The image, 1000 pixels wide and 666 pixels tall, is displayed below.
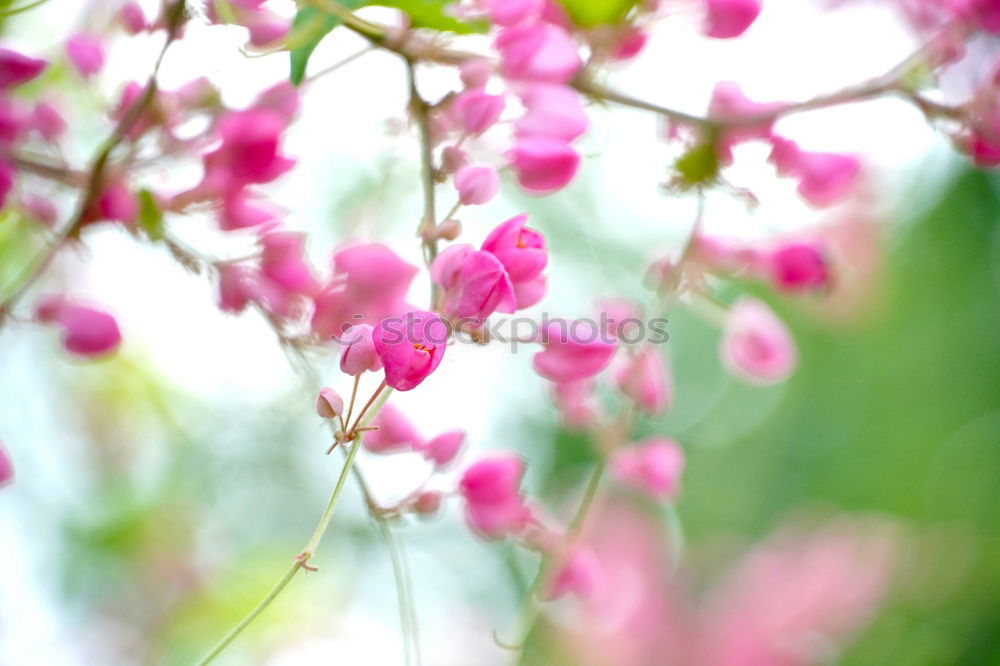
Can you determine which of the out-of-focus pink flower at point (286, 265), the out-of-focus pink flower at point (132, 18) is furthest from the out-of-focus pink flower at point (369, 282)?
the out-of-focus pink flower at point (132, 18)

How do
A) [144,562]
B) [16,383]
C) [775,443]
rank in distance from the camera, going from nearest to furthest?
[16,383] < [144,562] < [775,443]

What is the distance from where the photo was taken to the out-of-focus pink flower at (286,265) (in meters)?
0.34

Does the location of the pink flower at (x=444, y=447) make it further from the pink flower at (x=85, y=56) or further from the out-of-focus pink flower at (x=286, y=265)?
the pink flower at (x=85, y=56)

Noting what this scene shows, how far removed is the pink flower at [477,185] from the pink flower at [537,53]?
32 millimetres

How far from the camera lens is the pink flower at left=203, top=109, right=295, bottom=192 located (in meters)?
0.31

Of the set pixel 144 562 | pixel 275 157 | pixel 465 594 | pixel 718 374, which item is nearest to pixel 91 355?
pixel 275 157

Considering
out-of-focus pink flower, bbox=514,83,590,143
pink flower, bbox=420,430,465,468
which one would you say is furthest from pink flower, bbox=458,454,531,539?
out-of-focus pink flower, bbox=514,83,590,143

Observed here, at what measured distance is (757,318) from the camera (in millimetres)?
454

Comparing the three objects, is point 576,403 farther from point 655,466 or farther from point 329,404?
point 329,404

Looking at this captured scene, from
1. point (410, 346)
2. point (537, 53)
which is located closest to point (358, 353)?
point (410, 346)

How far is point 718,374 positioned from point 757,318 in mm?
923

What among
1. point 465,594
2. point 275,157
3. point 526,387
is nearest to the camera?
point 275,157

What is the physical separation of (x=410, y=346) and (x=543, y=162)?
0.09 metres

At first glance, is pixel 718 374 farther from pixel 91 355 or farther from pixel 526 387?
pixel 91 355
